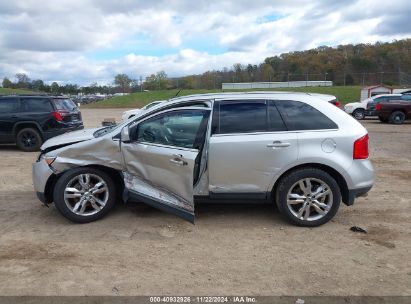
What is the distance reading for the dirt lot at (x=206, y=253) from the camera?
367cm

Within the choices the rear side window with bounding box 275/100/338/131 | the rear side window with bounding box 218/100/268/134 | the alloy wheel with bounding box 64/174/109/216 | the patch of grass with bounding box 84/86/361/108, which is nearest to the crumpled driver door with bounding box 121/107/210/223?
the rear side window with bounding box 218/100/268/134

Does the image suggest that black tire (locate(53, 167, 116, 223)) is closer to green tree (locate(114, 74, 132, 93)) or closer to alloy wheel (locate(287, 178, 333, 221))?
alloy wheel (locate(287, 178, 333, 221))

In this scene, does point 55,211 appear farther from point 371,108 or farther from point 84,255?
point 371,108

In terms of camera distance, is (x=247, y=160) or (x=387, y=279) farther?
(x=247, y=160)

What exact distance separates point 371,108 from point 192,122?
21797 millimetres

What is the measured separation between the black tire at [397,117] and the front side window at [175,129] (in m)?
19.1

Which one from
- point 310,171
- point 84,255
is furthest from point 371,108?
point 84,255

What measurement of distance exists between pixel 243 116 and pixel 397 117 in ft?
61.9

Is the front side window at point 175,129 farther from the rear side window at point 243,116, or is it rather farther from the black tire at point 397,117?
the black tire at point 397,117

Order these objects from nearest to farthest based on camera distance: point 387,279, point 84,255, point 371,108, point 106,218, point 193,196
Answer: point 387,279
point 84,255
point 193,196
point 106,218
point 371,108

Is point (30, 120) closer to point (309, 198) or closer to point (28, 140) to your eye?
point (28, 140)

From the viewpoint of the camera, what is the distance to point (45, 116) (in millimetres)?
11656

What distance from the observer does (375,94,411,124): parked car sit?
838 inches

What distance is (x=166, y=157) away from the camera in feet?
16.0
